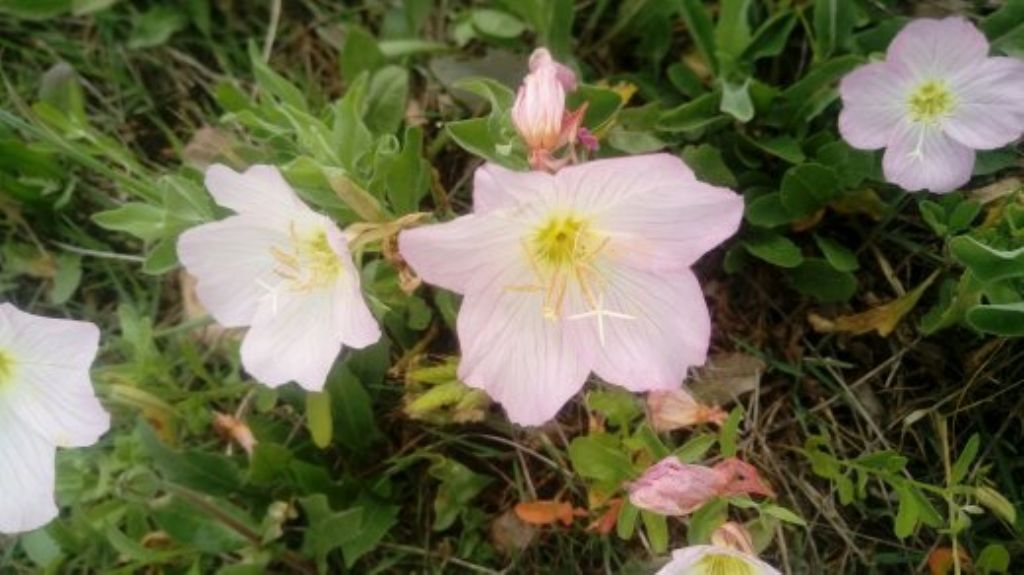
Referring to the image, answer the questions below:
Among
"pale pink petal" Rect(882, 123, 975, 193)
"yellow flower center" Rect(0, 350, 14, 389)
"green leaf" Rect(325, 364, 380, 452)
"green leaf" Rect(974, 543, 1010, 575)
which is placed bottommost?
"green leaf" Rect(974, 543, 1010, 575)

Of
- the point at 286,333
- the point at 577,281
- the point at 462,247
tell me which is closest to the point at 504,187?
the point at 462,247

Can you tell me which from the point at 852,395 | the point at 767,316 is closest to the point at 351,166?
Answer: the point at 767,316

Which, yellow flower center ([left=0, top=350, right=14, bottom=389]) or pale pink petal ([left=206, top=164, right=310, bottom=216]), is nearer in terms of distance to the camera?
pale pink petal ([left=206, top=164, right=310, bottom=216])

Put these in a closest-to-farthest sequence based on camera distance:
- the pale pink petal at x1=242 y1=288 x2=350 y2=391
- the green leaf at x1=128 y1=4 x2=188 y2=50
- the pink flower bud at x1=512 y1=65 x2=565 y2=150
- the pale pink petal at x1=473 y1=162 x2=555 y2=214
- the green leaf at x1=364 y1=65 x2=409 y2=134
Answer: the pale pink petal at x1=473 y1=162 x2=555 y2=214
the pink flower bud at x1=512 y1=65 x2=565 y2=150
the pale pink petal at x1=242 y1=288 x2=350 y2=391
the green leaf at x1=364 y1=65 x2=409 y2=134
the green leaf at x1=128 y1=4 x2=188 y2=50

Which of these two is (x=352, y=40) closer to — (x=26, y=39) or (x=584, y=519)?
(x=26, y=39)

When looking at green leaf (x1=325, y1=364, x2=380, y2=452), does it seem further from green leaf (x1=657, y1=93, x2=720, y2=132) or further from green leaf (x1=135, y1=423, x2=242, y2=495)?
green leaf (x1=657, y1=93, x2=720, y2=132)

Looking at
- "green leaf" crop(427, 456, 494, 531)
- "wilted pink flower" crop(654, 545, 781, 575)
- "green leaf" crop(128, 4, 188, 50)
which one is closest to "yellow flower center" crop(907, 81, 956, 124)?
"wilted pink flower" crop(654, 545, 781, 575)
